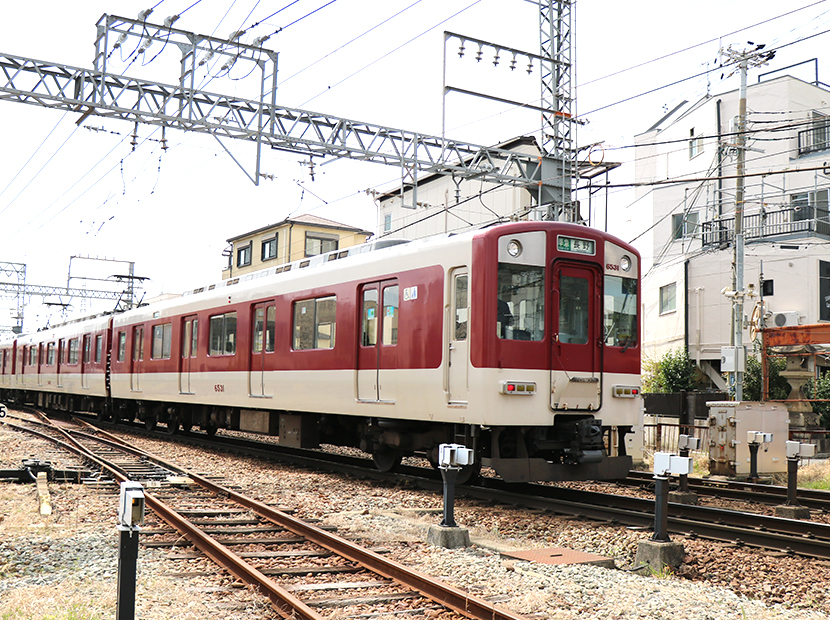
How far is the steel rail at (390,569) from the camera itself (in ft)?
15.2

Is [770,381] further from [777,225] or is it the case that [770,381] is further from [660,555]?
[660,555]

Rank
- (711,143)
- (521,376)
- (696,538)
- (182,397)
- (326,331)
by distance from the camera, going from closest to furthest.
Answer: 1. (696,538)
2. (521,376)
3. (326,331)
4. (182,397)
5. (711,143)

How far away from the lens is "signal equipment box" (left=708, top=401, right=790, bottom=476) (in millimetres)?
12078

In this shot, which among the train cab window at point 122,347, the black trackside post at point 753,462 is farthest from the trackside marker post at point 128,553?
the train cab window at point 122,347

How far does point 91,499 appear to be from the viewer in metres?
8.73

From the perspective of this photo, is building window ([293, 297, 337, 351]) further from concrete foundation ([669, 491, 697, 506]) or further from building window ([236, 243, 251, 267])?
building window ([236, 243, 251, 267])

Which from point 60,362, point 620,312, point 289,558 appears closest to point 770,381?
point 620,312

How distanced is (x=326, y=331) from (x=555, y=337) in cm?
375

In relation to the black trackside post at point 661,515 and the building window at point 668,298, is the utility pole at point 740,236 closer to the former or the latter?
the building window at point 668,298

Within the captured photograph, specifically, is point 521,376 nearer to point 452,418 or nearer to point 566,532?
point 452,418

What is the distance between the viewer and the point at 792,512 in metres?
→ 8.35

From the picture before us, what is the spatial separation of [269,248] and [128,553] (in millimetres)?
38206

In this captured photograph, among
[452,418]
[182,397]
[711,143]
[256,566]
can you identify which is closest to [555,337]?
[452,418]

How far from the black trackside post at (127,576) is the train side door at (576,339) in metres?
5.60
